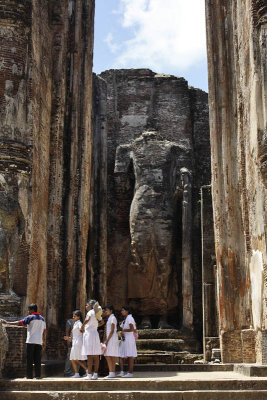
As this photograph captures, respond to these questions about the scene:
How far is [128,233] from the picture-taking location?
18281 millimetres

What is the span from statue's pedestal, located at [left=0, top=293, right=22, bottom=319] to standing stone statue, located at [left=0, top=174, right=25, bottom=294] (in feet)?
0.38

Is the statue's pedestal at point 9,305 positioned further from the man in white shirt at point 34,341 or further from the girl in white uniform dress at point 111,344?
the girl in white uniform dress at point 111,344

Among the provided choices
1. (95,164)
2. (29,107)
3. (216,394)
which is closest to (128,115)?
(95,164)

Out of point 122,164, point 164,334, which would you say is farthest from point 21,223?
point 122,164

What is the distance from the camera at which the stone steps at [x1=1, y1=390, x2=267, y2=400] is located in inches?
283

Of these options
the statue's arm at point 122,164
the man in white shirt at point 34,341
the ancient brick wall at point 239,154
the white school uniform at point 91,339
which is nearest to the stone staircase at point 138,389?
the man in white shirt at point 34,341

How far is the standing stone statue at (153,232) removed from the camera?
1697 centimetres

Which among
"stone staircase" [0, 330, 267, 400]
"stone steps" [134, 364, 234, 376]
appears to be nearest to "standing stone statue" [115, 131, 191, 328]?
"stone steps" [134, 364, 234, 376]

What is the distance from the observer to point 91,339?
8.55 meters

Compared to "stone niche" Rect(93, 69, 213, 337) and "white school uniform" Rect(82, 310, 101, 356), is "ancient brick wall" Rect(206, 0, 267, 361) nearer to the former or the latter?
"white school uniform" Rect(82, 310, 101, 356)

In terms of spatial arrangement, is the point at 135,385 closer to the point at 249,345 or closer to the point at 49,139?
the point at 249,345

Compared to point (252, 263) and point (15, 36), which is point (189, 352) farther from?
point (15, 36)

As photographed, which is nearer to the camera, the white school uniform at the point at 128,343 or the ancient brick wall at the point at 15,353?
the ancient brick wall at the point at 15,353

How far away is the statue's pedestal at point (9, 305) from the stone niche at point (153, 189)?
21.6 feet
